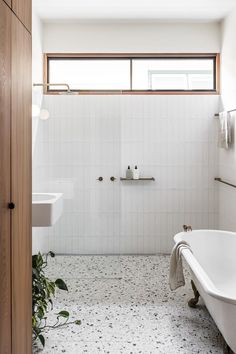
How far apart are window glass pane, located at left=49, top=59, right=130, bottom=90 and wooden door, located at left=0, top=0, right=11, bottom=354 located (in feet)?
9.42

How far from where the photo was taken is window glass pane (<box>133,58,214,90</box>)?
445 cm

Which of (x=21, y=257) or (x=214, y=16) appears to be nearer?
(x=21, y=257)

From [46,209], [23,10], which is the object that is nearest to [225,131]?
[46,209]

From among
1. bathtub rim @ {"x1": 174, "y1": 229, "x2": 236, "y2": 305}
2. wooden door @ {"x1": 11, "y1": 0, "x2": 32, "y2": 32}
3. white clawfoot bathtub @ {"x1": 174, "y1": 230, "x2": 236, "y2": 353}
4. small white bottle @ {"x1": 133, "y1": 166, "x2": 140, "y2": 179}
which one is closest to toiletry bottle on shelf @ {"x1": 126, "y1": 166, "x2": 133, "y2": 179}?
small white bottle @ {"x1": 133, "y1": 166, "x2": 140, "y2": 179}

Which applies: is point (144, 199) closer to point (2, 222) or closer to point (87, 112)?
point (87, 112)

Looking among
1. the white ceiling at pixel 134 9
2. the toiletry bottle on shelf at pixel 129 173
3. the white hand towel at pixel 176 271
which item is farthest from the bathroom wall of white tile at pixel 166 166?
the white hand towel at pixel 176 271

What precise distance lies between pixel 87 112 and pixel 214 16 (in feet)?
6.23

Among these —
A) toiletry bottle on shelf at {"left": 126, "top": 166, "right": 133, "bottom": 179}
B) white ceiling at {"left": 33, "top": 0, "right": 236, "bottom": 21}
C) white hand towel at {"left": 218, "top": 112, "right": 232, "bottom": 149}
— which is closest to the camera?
white ceiling at {"left": 33, "top": 0, "right": 236, "bottom": 21}

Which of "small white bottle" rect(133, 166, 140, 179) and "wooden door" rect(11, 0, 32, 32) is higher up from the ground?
"wooden door" rect(11, 0, 32, 32)

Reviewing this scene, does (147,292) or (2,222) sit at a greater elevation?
(2,222)

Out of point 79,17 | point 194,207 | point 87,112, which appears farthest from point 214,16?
point 194,207

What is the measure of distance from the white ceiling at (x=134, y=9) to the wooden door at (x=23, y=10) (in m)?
2.11

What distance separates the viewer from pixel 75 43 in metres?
4.34

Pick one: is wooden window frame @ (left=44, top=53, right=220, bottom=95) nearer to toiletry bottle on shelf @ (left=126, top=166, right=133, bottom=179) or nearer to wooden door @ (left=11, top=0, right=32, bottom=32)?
toiletry bottle on shelf @ (left=126, top=166, right=133, bottom=179)
